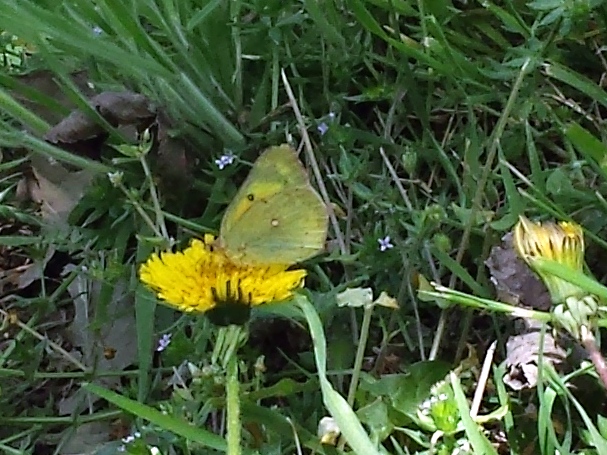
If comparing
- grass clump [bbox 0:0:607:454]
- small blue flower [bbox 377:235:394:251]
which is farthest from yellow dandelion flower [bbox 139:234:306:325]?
small blue flower [bbox 377:235:394:251]

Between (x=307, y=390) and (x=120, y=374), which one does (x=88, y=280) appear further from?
(x=307, y=390)

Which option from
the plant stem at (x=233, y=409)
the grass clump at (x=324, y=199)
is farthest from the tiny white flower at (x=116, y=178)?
the plant stem at (x=233, y=409)

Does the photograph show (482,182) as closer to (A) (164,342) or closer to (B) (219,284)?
(B) (219,284)

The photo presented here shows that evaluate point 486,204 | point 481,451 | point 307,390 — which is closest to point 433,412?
point 481,451

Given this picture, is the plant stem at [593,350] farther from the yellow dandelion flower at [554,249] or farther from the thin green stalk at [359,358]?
the thin green stalk at [359,358]

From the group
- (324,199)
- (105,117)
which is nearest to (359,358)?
(324,199)
